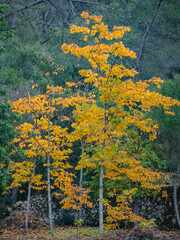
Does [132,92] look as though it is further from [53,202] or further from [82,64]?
[82,64]

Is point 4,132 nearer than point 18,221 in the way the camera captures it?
Yes

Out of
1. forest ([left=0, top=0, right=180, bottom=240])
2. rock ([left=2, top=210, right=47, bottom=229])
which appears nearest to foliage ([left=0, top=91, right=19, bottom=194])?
forest ([left=0, top=0, right=180, bottom=240])

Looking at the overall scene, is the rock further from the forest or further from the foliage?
the foliage

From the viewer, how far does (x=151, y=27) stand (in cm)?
2053

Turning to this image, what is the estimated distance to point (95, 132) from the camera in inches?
301

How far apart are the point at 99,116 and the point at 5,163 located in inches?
125

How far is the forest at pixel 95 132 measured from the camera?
293 inches

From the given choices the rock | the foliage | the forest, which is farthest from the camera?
the rock

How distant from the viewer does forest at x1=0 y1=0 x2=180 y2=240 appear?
24.4 feet

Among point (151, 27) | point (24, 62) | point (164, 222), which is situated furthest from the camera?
point (151, 27)

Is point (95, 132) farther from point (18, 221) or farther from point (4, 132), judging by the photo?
point (18, 221)

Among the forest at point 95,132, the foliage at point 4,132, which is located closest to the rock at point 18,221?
the forest at point 95,132

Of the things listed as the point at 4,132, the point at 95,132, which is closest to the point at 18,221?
the point at 4,132

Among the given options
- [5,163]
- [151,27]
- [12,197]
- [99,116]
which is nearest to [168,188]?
[99,116]
